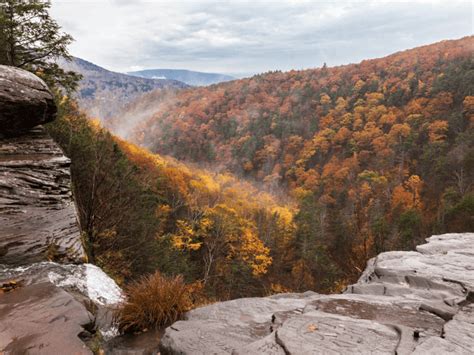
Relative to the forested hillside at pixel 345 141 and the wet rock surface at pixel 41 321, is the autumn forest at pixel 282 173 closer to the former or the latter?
the forested hillside at pixel 345 141

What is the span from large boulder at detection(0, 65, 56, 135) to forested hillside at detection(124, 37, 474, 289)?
1932cm

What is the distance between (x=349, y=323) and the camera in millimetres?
4504

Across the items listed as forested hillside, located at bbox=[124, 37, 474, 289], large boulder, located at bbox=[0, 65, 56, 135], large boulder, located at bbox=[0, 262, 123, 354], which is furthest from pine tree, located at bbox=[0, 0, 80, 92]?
forested hillside, located at bbox=[124, 37, 474, 289]

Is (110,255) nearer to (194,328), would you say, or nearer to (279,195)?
(194,328)

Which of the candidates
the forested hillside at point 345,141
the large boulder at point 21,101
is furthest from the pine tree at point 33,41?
the forested hillside at point 345,141

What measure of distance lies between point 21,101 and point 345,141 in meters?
90.6

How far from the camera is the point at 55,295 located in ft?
15.8

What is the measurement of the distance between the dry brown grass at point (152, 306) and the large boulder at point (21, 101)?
17.6 ft

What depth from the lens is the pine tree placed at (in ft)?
42.4

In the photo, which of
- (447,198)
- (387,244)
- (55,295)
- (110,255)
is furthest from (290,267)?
(55,295)

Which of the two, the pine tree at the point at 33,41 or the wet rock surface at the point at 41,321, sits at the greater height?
the pine tree at the point at 33,41

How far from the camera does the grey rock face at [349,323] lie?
3.96 m

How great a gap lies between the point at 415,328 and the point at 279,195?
83565 mm

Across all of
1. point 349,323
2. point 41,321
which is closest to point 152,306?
point 41,321
